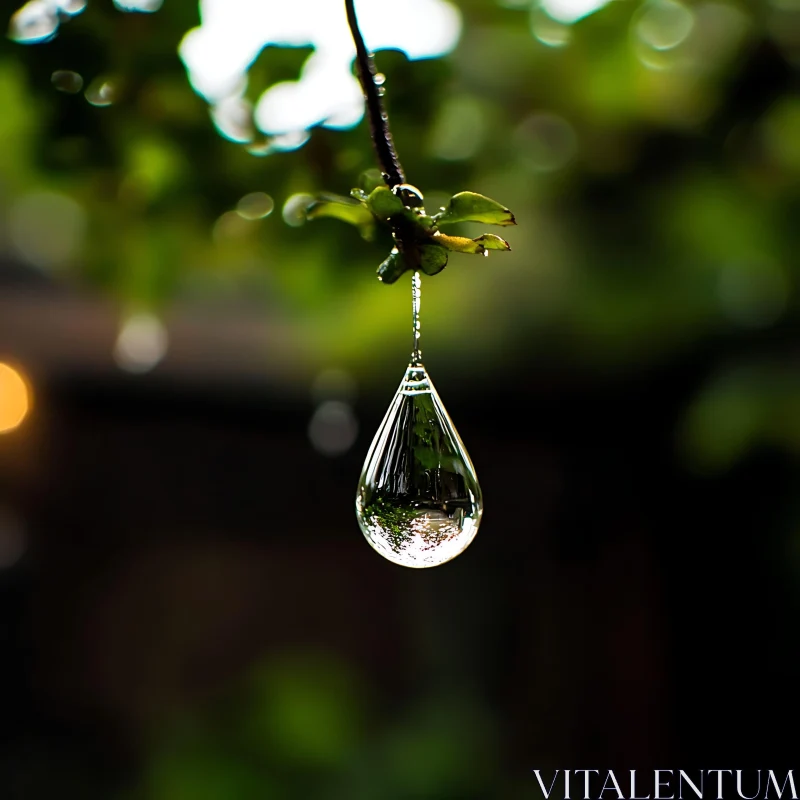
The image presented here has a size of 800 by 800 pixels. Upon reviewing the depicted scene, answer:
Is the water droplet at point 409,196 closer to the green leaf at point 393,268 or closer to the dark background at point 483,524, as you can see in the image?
the green leaf at point 393,268

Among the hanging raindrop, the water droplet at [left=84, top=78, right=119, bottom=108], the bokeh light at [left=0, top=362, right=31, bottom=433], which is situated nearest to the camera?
the hanging raindrop

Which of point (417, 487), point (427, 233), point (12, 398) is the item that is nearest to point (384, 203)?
point (427, 233)

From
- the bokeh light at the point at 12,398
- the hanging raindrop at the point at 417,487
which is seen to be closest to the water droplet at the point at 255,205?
the hanging raindrop at the point at 417,487

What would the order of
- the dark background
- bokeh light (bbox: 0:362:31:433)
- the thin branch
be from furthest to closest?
bokeh light (bbox: 0:362:31:433) → the dark background → the thin branch

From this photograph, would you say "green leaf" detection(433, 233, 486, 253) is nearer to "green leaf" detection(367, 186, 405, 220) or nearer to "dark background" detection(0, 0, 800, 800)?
"green leaf" detection(367, 186, 405, 220)

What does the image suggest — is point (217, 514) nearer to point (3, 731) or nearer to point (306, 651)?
point (306, 651)

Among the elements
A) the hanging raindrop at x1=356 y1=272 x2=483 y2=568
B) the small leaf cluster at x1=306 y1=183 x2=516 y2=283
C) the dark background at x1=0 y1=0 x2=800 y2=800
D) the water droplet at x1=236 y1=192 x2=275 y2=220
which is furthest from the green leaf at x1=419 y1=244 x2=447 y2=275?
the dark background at x1=0 y1=0 x2=800 y2=800

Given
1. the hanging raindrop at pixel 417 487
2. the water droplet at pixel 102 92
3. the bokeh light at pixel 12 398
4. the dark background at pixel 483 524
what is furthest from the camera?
the bokeh light at pixel 12 398
